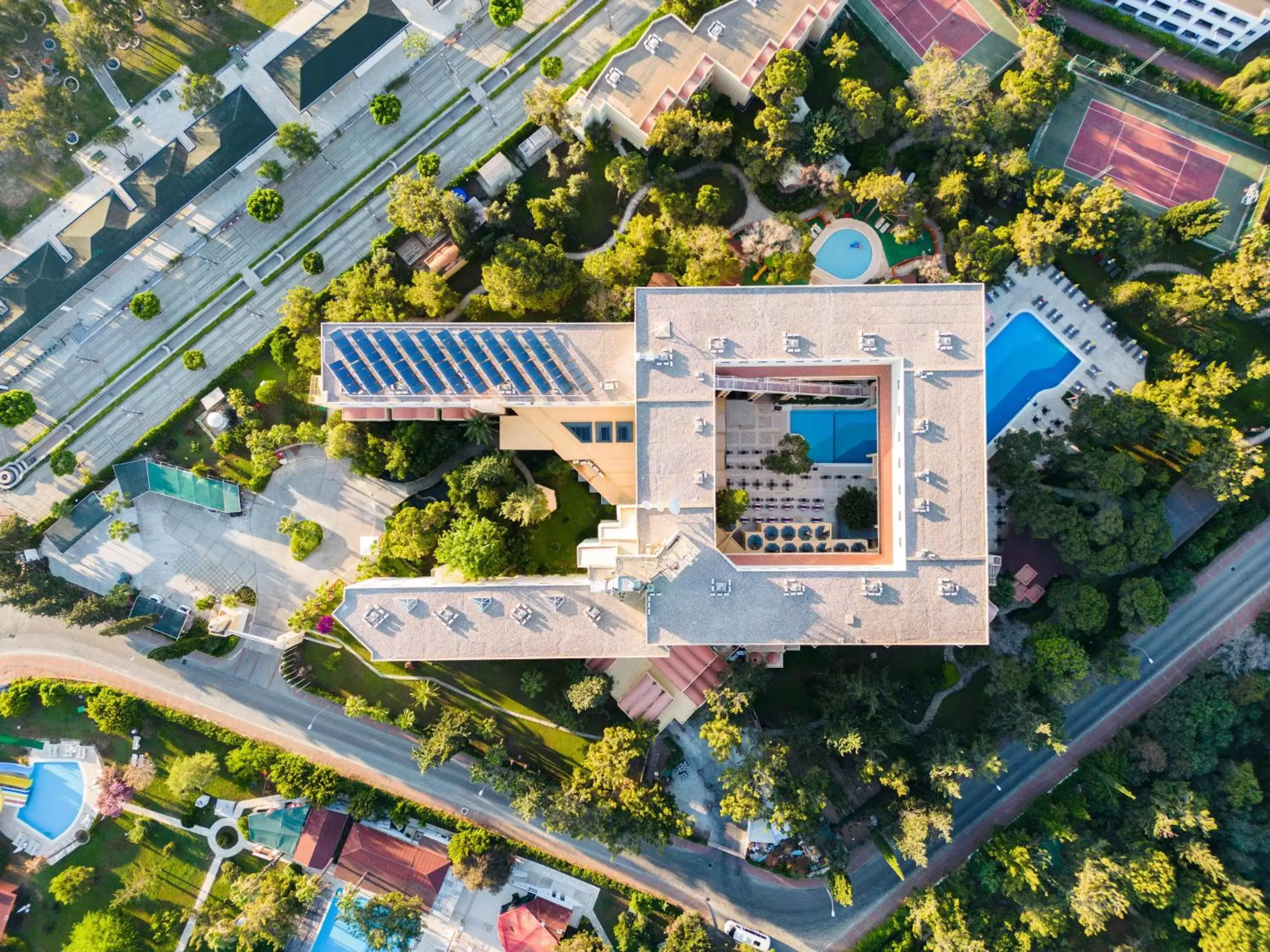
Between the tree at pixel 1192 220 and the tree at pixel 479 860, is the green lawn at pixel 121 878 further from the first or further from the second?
the tree at pixel 1192 220

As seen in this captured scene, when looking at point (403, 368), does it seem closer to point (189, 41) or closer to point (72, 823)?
point (189, 41)

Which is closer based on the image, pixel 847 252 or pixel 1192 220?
pixel 1192 220

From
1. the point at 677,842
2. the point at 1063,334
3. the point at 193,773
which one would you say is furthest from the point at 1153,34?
the point at 193,773

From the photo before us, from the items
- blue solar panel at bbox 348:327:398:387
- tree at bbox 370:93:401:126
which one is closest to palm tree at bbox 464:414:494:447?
blue solar panel at bbox 348:327:398:387

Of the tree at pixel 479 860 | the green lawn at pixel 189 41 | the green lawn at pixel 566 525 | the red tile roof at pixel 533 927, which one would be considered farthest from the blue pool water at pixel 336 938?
the green lawn at pixel 189 41

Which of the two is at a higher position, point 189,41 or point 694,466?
point 189,41
